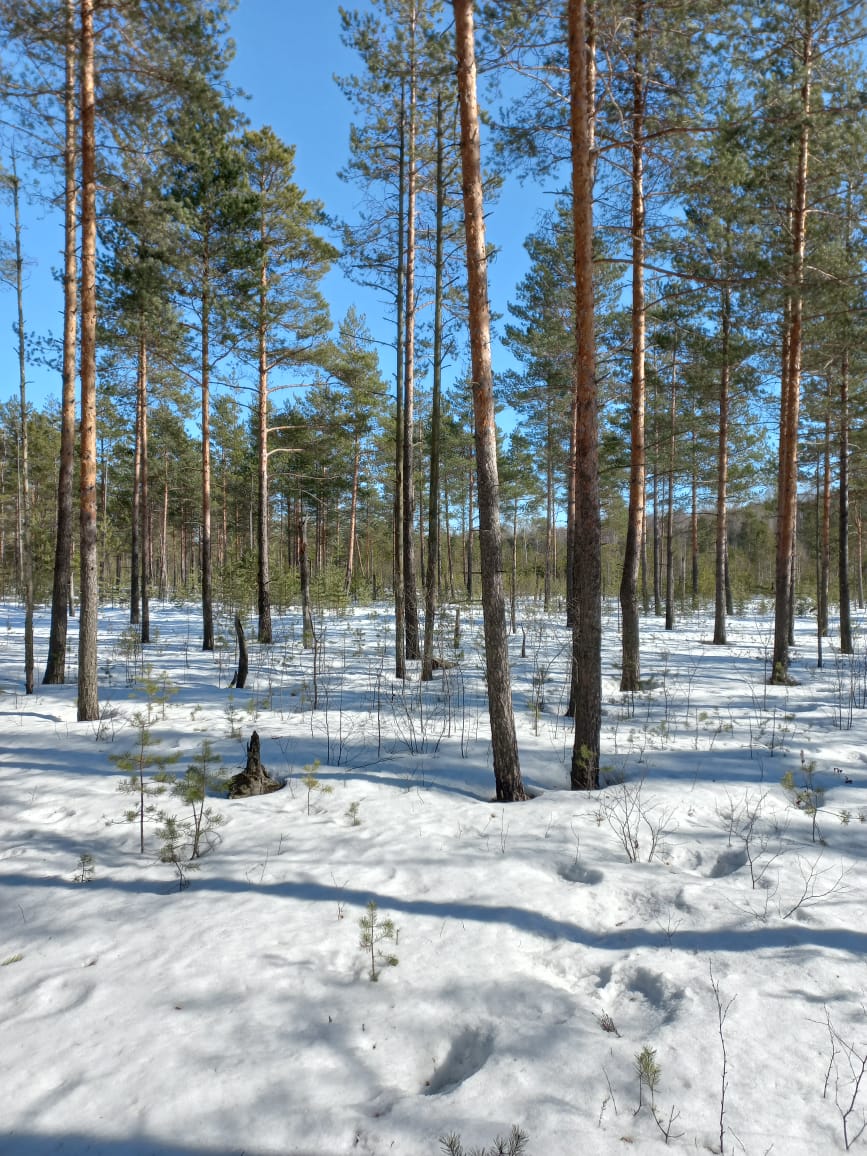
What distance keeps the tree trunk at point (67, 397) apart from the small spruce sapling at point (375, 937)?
7.67m

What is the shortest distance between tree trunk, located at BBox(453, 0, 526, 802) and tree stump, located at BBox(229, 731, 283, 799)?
83.7 inches

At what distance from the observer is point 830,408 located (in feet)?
46.7

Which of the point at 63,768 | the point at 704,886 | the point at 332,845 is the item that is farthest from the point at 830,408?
the point at 63,768

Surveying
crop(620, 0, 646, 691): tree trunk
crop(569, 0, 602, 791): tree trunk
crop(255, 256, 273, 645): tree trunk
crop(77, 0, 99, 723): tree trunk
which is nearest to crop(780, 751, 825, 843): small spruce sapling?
crop(569, 0, 602, 791): tree trunk

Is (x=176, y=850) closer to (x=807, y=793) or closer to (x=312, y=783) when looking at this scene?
(x=312, y=783)

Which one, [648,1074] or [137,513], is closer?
[648,1074]

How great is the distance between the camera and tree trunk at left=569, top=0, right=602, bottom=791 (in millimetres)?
5148

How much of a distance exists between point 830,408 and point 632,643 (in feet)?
34.1

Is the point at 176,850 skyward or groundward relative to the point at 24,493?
groundward

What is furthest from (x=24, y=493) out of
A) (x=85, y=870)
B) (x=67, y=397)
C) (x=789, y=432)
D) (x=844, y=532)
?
(x=844, y=532)

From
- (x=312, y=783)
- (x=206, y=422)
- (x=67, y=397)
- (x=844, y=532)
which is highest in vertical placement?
(x=206, y=422)

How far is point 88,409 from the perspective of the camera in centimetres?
700

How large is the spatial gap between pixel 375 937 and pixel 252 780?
2476mm

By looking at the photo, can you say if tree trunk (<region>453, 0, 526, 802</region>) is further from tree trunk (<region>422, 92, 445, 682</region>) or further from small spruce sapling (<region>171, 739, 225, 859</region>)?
tree trunk (<region>422, 92, 445, 682</region>)
